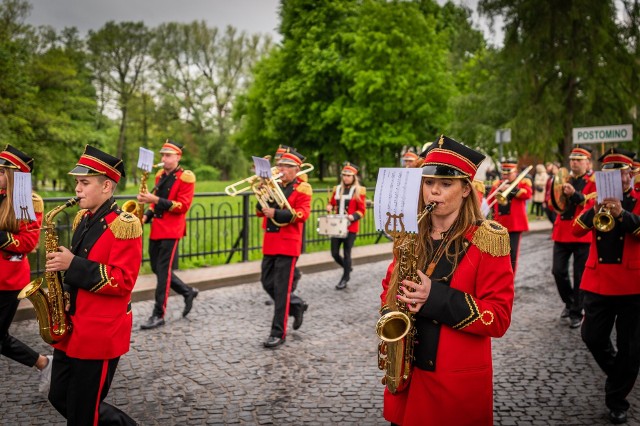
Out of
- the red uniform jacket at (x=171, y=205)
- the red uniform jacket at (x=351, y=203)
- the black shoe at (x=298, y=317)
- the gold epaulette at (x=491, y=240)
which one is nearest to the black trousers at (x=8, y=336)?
the red uniform jacket at (x=171, y=205)

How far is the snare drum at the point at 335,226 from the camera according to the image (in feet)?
33.9

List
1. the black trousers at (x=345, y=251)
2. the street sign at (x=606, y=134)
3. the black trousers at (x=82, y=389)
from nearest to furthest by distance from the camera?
1. the black trousers at (x=82, y=389)
2. the black trousers at (x=345, y=251)
3. the street sign at (x=606, y=134)

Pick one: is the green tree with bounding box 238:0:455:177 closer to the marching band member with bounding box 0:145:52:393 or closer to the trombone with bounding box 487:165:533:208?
the trombone with bounding box 487:165:533:208

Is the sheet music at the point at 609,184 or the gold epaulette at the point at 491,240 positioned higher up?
the sheet music at the point at 609,184

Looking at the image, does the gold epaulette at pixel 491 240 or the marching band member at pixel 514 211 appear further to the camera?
the marching band member at pixel 514 211

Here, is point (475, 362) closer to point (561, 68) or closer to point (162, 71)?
point (561, 68)

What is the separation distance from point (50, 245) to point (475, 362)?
106 inches

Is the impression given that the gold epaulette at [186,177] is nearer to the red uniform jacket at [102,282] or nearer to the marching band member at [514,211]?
the red uniform jacket at [102,282]

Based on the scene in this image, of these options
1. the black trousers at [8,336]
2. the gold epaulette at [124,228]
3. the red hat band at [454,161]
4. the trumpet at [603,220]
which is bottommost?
the black trousers at [8,336]

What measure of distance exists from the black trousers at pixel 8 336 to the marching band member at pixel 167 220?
7.39 ft

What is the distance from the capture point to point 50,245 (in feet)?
12.6

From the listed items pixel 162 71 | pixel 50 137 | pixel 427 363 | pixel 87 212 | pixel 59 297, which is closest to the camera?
pixel 427 363

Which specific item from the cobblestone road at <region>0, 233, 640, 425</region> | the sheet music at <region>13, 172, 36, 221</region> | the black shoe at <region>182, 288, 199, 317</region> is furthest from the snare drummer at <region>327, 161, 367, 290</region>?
the sheet music at <region>13, 172, 36, 221</region>

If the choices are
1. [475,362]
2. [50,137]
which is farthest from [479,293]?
[50,137]
